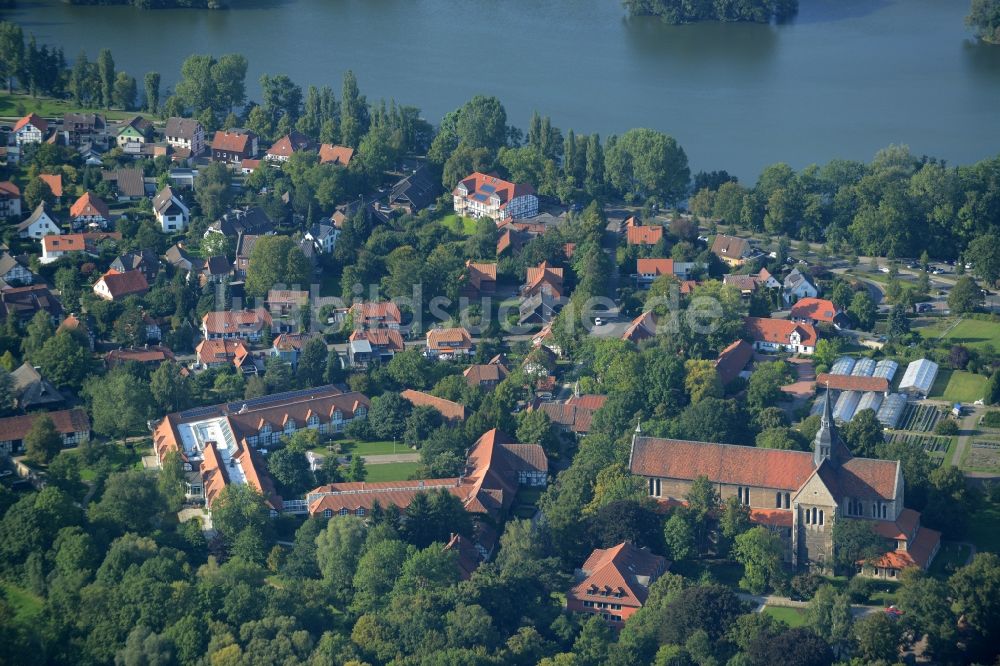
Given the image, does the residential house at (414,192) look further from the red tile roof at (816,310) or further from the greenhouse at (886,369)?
the greenhouse at (886,369)

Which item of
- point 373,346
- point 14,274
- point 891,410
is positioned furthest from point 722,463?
point 14,274

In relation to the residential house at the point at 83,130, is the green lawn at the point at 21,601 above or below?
below

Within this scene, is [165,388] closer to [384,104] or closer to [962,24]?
[384,104]

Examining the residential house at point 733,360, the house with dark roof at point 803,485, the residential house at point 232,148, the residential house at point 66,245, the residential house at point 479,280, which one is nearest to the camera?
the house with dark roof at point 803,485

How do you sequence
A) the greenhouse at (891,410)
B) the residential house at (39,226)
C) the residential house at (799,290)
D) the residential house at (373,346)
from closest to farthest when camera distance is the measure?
the greenhouse at (891,410)
the residential house at (373,346)
the residential house at (799,290)
the residential house at (39,226)

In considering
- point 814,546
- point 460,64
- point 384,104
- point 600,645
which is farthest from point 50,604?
point 460,64

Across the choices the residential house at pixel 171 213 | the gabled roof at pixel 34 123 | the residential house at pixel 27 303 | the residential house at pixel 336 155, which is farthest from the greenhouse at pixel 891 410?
the gabled roof at pixel 34 123

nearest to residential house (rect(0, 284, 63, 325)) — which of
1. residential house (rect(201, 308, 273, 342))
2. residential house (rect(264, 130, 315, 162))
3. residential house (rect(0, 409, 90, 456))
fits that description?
residential house (rect(201, 308, 273, 342))
